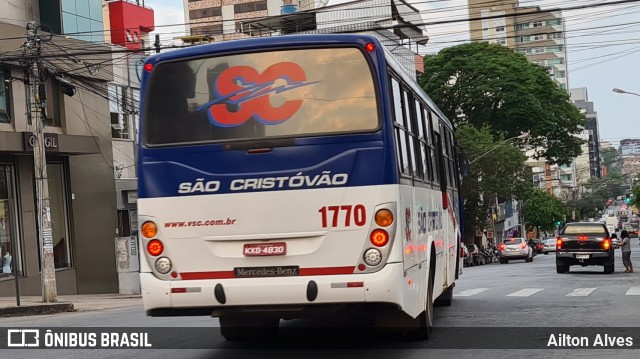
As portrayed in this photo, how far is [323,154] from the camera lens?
9.13m

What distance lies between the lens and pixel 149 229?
9.29m

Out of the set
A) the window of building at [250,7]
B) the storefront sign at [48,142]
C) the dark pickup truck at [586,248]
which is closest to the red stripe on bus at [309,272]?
the storefront sign at [48,142]

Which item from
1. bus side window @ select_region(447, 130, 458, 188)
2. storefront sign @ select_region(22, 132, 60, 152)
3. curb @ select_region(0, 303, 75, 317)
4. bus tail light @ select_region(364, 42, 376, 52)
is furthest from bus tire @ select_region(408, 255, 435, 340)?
storefront sign @ select_region(22, 132, 60, 152)

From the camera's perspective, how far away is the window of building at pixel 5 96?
26.9 m

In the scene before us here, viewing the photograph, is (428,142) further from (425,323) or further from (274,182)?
(274,182)

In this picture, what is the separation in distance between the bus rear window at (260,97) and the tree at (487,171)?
46.5 metres

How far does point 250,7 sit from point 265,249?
87.4m

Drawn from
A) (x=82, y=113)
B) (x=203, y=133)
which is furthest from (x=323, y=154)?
(x=82, y=113)

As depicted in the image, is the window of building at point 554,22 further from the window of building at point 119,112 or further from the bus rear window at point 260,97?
the bus rear window at point 260,97

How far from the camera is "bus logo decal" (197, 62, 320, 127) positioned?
9.30 m

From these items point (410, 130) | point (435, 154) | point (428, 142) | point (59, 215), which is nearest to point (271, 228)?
point (410, 130)

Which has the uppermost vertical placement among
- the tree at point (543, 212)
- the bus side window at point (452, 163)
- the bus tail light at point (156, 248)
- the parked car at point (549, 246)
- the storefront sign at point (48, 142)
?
the storefront sign at point (48, 142)

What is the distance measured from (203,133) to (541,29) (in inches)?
6103

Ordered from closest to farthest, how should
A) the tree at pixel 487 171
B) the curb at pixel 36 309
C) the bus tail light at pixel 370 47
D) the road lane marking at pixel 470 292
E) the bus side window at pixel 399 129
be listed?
the bus tail light at pixel 370 47 < the bus side window at pixel 399 129 < the road lane marking at pixel 470 292 < the curb at pixel 36 309 < the tree at pixel 487 171
